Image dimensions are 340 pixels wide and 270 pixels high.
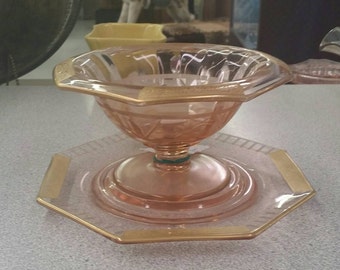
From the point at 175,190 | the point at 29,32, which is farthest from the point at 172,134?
the point at 29,32

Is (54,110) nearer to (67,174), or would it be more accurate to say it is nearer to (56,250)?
(67,174)

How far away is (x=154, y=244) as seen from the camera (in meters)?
0.35

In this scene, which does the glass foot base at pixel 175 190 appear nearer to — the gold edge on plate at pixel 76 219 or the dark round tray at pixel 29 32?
the gold edge on plate at pixel 76 219

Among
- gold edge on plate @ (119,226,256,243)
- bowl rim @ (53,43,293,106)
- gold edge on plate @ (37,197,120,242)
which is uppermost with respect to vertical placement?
bowl rim @ (53,43,293,106)

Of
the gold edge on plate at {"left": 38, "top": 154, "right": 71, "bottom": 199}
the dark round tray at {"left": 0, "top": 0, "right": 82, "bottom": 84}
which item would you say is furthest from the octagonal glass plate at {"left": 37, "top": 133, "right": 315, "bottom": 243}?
the dark round tray at {"left": 0, "top": 0, "right": 82, "bottom": 84}

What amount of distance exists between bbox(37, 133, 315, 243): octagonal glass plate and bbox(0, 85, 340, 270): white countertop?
11 millimetres

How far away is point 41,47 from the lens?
90 centimetres

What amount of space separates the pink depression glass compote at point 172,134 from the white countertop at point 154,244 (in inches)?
1.4

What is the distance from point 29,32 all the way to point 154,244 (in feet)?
2.16

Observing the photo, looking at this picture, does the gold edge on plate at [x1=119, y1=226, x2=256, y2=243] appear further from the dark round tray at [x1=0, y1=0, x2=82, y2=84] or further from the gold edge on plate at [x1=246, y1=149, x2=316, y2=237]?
the dark round tray at [x1=0, y1=0, x2=82, y2=84]

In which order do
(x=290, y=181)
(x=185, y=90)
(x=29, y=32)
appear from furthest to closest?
1. (x=29, y=32)
2. (x=290, y=181)
3. (x=185, y=90)

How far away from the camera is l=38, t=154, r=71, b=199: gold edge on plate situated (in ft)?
1.33

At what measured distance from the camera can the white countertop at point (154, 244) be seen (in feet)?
1.08

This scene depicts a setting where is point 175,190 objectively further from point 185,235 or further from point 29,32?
point 29,32
